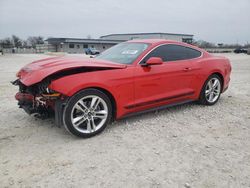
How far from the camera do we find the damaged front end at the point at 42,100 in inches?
132

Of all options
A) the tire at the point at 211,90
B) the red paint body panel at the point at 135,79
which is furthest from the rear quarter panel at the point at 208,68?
the tire at the point at 211,90

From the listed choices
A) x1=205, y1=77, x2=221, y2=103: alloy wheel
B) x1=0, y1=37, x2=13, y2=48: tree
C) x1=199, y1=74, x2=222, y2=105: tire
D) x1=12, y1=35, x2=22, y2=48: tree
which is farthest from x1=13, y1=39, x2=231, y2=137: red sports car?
x1=12, y1=35, x2=22, y2=48: tree

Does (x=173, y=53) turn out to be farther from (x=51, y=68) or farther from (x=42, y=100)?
(x=42, y=100)

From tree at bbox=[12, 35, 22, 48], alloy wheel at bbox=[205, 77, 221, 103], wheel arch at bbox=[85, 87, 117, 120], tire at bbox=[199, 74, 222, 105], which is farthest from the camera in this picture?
tree at bbox=[12, 35, 22, 48]

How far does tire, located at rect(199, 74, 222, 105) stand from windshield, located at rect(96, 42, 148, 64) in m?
1.73

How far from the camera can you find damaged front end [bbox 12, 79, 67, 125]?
3352 millimetres

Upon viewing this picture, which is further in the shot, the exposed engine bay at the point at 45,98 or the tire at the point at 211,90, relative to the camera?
the tire at the point at 211,90

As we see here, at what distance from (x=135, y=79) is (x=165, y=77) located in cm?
69

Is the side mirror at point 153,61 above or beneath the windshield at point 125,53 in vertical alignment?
beneath

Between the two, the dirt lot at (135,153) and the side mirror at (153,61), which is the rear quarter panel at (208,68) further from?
the side mirror at (153,61)

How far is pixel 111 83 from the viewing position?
12.0ft

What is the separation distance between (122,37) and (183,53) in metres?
82.2

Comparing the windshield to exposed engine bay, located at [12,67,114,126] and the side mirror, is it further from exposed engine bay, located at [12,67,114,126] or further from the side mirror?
exposed engine bay, located at [12,67,114,126]

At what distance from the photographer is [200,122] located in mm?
4309
